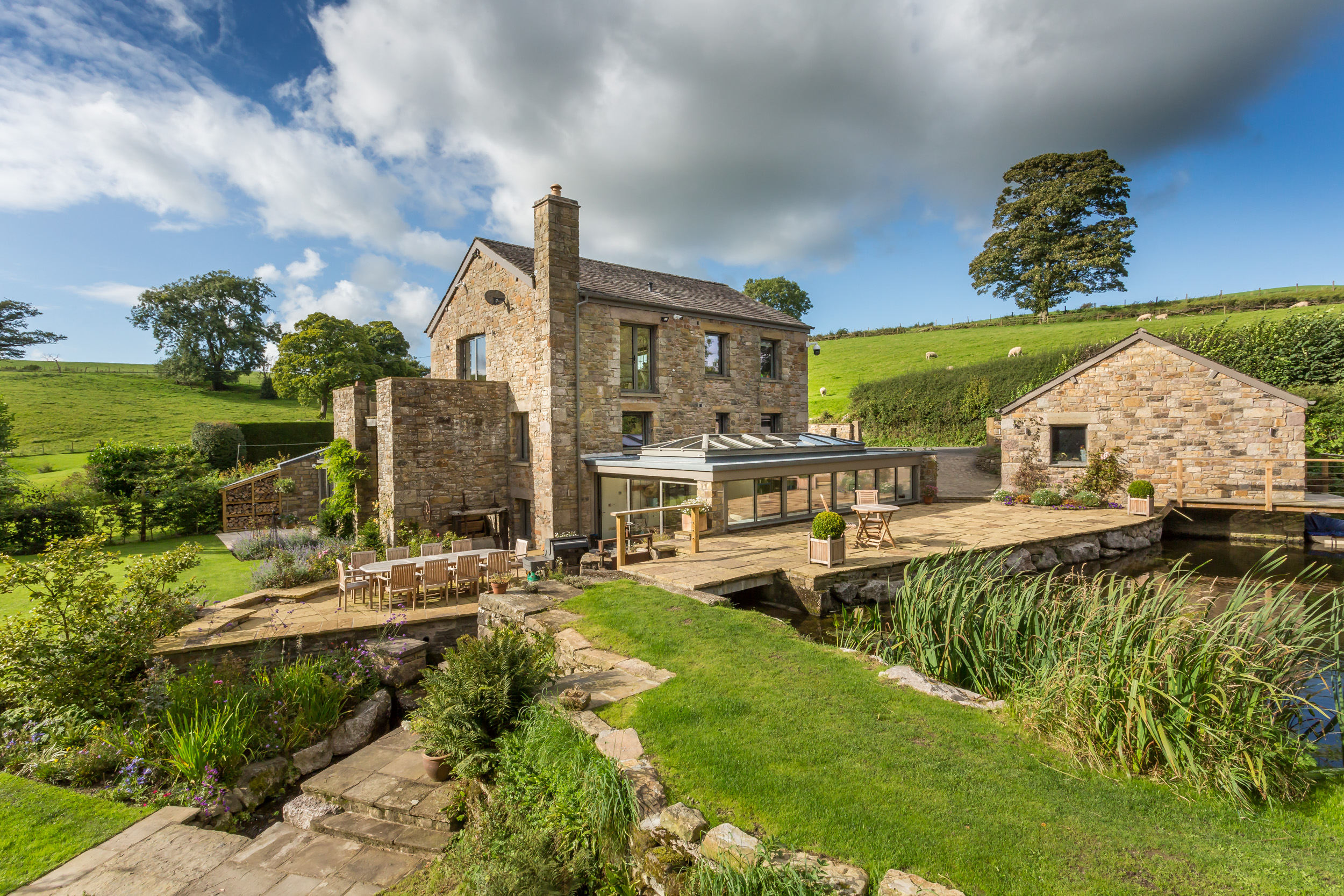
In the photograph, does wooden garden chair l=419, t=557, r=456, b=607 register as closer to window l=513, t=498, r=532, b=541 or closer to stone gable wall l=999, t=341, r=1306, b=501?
window l=513, t=498, r=532, b=541

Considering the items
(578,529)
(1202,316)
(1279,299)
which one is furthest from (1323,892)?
(1279,299)

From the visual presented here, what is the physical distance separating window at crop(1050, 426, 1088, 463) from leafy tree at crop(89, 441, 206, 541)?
26.4 metres

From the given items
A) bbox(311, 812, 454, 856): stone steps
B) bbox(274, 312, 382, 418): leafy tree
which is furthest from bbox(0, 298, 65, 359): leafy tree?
bbox(311, 812, 454, 856): stone steps

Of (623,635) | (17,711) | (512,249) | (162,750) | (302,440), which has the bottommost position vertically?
(162,750)

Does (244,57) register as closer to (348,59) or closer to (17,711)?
(348,59)

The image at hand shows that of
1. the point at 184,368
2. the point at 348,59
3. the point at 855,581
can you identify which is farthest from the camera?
the point at 184,368

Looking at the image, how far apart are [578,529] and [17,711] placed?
8668 mm

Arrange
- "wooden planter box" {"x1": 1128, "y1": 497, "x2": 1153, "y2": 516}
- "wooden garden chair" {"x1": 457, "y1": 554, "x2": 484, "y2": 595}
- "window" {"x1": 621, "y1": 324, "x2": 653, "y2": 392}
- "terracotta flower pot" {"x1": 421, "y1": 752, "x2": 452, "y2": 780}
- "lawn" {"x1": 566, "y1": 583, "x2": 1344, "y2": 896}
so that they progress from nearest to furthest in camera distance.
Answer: "lawn" {"x1": 566, "y1": 583, "x2": 1344, "y2": 896} → "terracotta flower pot" {"x1": 421, "y1": 752, "x2": 452, "y2": 780} → "wooden garden chair" {"x1": 457, "y1": 554, "x2": 484, "y2": 595} → "window" {"x1": 621, "y1": 324, "x2": 653, "y2": 392} → "wooden planter box" {"x1": 1128, "y1": 497, "x2": 1153, "y2": 516}

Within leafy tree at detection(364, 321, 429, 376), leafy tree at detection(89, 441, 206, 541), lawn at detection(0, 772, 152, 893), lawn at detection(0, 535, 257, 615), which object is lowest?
lawn at detection(0, 772, 152, 893)

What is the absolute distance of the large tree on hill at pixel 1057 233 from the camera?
35312mm

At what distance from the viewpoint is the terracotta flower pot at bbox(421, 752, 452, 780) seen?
5148 millimetres

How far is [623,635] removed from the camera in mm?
6766

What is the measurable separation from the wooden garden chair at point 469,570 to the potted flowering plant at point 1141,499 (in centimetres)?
1665

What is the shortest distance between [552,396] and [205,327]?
43.4 metres
